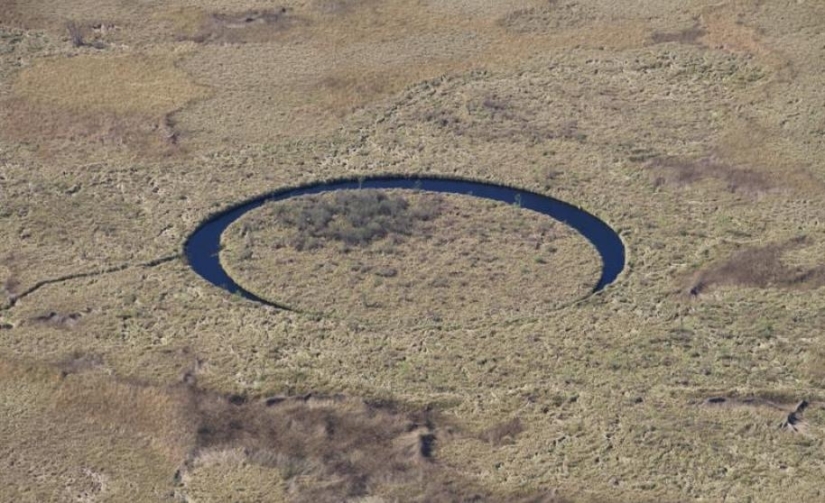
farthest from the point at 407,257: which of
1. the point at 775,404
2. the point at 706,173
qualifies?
the point at 775,404

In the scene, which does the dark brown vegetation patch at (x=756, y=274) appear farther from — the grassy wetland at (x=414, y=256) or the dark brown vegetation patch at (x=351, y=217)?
the dark brown vegetation patch at (x=351, y=217)

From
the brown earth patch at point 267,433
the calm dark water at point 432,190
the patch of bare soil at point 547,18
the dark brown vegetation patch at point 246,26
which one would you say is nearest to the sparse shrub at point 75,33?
the dark brown vegetation patch at point 246,26

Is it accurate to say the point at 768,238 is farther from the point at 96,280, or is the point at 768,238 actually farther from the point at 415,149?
the point at 96,280

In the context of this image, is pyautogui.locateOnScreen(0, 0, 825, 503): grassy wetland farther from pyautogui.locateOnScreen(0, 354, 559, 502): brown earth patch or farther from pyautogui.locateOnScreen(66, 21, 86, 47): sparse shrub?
pyautogui.locateOnScreen(66, 21, 86, 47): sparse shrub

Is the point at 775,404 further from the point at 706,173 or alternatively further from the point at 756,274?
the point at 706,173

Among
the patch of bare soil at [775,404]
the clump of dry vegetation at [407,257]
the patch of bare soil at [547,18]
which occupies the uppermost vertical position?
the patch of bare soil at [547,18]
